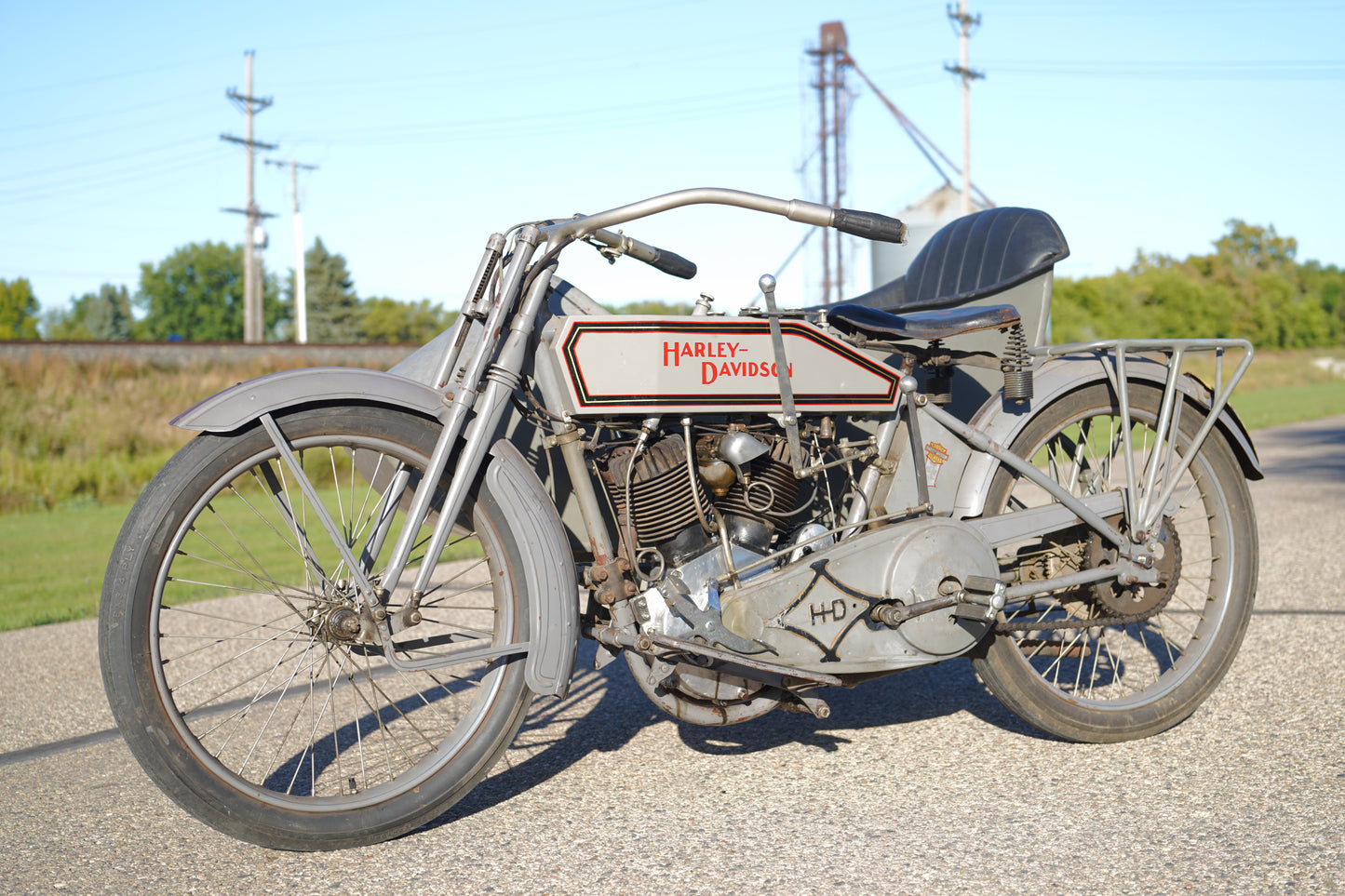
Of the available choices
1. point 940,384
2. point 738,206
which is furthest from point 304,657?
point 940,384

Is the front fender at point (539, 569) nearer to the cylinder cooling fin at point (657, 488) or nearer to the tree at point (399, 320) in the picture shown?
the cylinder cooling fin at point (657, 488)

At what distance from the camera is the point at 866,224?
2832 mm

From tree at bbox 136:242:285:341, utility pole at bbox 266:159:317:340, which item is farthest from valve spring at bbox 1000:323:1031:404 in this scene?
tree at bbox 136:242:285:341

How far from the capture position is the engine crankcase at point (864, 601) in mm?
3002

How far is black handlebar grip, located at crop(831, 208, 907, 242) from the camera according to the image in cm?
280

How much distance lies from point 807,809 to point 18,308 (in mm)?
93092

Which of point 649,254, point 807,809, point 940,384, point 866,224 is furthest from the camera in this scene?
point 940,384

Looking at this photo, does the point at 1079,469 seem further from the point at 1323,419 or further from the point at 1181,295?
the point at 1181,295

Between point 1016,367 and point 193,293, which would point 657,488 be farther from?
point 193,293

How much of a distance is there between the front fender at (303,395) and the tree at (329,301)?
70629 millimetres

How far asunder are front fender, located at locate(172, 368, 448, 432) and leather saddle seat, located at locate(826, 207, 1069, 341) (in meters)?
1.24

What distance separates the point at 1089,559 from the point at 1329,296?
11594cm

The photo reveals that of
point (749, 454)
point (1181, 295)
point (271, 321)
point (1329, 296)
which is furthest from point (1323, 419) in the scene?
point (1329, 296)

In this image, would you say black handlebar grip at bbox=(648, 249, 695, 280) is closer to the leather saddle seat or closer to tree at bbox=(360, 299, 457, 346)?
the leather saddle seat
